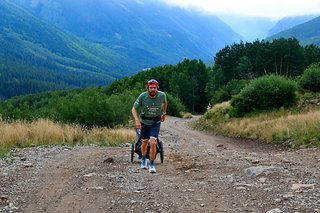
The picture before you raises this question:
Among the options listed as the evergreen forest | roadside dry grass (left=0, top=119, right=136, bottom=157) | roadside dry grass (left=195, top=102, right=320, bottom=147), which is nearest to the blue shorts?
roadside dry grass (left=0, top=119, right=136, bottom=157)

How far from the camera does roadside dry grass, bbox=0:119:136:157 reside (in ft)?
50.4

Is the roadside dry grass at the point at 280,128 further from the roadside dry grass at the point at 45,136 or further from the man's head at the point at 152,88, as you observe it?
the man's head at the point at 152,88

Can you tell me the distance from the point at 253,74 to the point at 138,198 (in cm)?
7869

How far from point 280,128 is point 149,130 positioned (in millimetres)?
10306

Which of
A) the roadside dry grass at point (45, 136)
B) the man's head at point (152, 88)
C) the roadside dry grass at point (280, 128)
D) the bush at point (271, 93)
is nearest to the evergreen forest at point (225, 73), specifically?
the bush at point (271, 93)

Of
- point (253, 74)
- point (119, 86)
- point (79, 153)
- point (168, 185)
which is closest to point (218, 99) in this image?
point (253, 74)

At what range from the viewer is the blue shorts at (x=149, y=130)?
11.1 meters

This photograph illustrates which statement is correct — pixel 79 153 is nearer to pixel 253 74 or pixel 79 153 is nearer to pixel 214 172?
pixel 214 172

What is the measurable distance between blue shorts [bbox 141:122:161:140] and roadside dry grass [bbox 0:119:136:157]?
17.3ft

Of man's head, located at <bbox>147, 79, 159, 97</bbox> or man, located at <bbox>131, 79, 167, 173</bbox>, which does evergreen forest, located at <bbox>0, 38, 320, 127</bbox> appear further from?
man's head, located at <bbox>147, 79, 159, 97</bbox>

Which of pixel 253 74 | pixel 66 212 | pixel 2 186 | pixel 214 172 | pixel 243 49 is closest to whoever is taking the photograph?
pixel 66 212

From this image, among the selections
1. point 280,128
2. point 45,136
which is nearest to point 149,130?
point 45,136

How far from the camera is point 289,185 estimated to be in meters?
8.20

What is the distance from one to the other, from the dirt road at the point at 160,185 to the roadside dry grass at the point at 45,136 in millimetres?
2880
